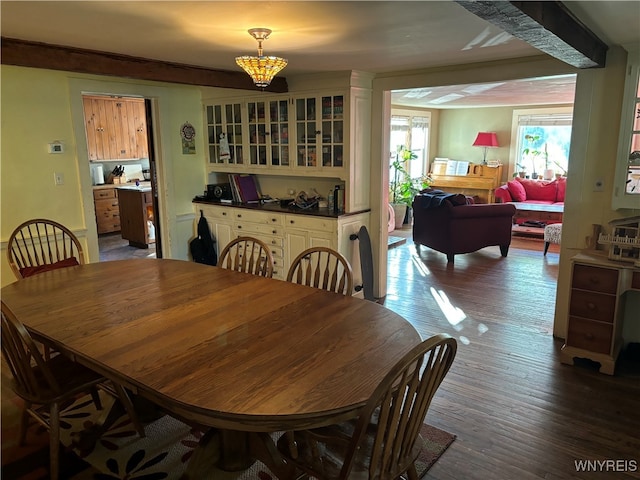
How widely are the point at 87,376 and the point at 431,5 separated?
231 cm

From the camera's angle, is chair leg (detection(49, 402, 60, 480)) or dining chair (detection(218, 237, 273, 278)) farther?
dining chair (detection(218, 237, 273, 278))

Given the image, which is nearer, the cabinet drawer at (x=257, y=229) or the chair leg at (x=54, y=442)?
the chair leg at (x=54, y=442)

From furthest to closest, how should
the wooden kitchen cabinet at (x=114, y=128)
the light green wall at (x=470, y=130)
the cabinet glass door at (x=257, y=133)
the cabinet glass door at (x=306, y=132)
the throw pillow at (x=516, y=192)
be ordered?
the light green wall at (x=470, y=130)
the throw pillow at (x=516, y=192)
the wooden kitchen cabinet at (x=114, y=128)
the cabinet glass door at (x=257, y=133)
the cabinet glass door at (x=306, y=132)

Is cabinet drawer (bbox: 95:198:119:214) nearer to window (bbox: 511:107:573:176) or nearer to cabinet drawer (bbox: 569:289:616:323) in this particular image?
cabinet drawer (bbox: 569:289:616:323)

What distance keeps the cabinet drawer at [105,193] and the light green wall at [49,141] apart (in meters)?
2.76

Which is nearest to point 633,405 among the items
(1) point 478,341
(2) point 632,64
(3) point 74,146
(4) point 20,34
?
(1) point 478,341

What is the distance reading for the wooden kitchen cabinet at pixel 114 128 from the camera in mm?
7258

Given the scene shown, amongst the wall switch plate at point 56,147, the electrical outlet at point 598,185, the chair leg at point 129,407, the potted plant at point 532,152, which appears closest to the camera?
the chair leg at point 129,407

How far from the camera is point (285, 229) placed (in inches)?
178

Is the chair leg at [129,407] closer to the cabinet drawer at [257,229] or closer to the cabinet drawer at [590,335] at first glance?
the cabinet drawer at [257,229]

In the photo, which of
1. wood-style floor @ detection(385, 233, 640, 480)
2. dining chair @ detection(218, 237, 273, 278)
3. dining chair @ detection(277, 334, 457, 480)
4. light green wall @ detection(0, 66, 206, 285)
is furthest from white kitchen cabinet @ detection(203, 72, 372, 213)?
dining chair @ detection(277, 334, 457, 480)

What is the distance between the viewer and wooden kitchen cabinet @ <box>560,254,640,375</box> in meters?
3.00

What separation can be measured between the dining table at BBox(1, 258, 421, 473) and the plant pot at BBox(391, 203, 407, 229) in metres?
5.72

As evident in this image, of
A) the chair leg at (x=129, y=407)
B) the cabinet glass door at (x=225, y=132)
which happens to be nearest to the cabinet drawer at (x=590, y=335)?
the chair leg at (x=129, y=407)
